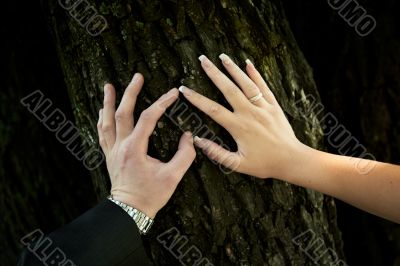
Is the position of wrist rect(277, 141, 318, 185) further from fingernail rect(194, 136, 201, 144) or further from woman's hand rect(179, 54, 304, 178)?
fingernail rect(194, 136, 201, 144)

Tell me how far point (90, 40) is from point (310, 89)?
904 mm

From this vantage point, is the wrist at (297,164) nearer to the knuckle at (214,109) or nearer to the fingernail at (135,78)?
the knuckle at (214,109)

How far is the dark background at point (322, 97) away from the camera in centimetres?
228

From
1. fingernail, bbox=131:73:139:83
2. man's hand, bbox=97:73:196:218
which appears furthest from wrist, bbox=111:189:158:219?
fingernail, bbox=131:73:139:83

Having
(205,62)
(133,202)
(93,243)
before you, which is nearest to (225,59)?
(205,62)

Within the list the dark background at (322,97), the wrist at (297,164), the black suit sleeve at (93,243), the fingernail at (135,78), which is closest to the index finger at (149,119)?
the fingernail at (135,78)

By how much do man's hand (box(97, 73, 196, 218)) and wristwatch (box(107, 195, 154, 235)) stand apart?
0.04 feet

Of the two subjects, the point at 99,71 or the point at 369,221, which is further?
the point at 369,221

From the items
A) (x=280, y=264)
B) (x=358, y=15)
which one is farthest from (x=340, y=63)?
(x=280, y=264)

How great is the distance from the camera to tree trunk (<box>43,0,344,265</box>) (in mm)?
1504

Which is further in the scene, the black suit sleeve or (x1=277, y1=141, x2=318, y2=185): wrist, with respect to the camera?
(x1=277, y1=141, x2=318, y2=185): wrist

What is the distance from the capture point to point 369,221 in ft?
8.20

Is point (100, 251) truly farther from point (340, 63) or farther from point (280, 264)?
point (340, 63)

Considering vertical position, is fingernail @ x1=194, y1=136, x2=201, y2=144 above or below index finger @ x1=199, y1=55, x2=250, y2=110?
below
